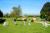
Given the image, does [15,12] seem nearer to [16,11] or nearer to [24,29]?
[16,11]

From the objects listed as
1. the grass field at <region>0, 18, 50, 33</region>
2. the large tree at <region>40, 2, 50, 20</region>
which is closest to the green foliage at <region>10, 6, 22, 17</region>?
the large tree at <region>40, 2, 50, 20</region>

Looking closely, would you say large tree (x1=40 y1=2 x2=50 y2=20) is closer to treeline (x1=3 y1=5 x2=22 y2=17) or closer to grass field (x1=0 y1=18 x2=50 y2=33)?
treeline (x1=3 y1=5 x2=22 y2=17)

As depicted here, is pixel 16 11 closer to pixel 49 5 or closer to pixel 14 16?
pixel 14 16

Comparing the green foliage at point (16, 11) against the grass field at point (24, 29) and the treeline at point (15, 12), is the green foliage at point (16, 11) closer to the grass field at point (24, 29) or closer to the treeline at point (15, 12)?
the treeline at point (15, 12)

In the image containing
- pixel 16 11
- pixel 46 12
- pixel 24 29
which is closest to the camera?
pixel 24 29

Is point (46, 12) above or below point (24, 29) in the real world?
below

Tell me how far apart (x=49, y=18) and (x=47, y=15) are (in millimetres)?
1681

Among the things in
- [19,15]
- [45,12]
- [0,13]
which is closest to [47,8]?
[45,12]

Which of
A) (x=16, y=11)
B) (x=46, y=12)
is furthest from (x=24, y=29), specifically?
(x=16, y=11)

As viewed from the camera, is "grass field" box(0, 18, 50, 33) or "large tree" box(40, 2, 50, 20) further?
"large tree" box(40, 2, 50, 20)

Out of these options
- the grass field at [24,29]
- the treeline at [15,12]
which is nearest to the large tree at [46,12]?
the treeline at [15,12]

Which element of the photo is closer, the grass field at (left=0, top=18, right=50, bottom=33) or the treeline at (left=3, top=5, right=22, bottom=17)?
the grass field at (left=0, top=18, right=50, bottom=33)

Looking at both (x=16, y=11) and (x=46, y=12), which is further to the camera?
(x=16, y=11)

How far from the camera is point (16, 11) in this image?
44.6m
